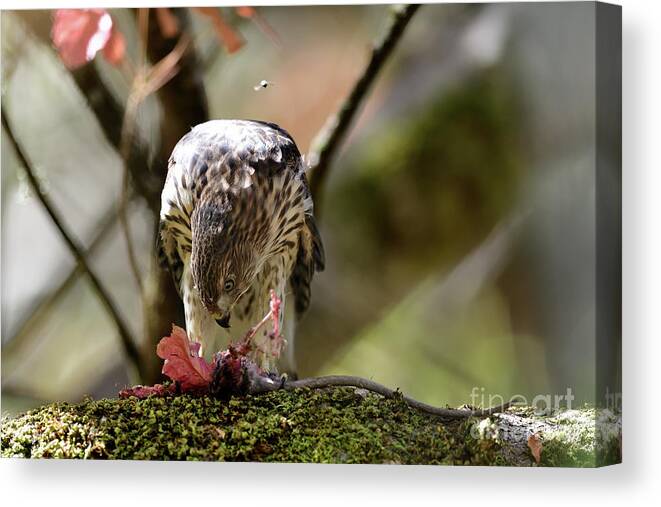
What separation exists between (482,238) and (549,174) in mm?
317

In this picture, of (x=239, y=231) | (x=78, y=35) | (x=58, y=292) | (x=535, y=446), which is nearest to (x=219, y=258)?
(x=239, y=231)

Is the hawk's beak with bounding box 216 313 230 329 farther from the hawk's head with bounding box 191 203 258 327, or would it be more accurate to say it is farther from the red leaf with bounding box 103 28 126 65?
the red leaf with bounding box 103 28 126 65

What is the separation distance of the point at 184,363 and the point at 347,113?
3.47 ft

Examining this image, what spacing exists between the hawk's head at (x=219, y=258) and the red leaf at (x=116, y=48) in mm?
692

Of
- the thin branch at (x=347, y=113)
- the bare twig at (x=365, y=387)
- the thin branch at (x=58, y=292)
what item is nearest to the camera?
the bare twig at (x=365, y=387)

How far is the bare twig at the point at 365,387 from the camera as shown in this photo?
452 centimetres

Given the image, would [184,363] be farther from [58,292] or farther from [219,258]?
[58,292]

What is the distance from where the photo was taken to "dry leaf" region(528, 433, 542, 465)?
447 cm

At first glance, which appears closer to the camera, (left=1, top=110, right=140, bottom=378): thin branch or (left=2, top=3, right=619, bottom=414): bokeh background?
(left=2, top=3, right=619, bottom=414): bokeh background

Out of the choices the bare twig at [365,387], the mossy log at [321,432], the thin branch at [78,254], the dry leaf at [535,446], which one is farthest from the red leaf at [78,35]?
the dry leaf at [535,446]

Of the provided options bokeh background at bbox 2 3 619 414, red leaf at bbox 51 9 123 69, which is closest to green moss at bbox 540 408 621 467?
bokeh background at bbox 2 3 619 414

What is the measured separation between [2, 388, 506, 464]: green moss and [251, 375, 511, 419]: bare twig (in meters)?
0.02

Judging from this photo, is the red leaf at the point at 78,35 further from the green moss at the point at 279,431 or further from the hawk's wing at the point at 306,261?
the green moss at the point at 279,431

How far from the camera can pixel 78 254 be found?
4.89m
